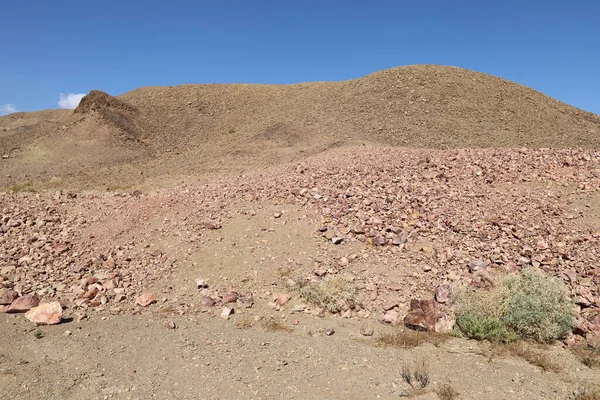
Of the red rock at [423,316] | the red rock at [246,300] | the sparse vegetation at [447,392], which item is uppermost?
the red rock at [246,300]

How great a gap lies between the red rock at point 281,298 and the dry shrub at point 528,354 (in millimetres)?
3063

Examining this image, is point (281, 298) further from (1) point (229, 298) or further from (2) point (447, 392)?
(2) point (447, 392)

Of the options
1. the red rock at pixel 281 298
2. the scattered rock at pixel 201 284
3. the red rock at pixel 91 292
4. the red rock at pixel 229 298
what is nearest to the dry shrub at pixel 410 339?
the red rock at pixel 281 298

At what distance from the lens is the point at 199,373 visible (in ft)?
17.3

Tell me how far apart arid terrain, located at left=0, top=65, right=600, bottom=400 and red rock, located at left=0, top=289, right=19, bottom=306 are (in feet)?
0.21

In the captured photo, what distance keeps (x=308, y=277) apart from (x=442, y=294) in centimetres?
218

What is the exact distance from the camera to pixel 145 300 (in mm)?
7051

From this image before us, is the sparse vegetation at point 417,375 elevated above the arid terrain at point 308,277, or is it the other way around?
the arid terrain at point 308,277

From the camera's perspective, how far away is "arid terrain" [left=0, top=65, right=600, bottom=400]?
5168 millimetres

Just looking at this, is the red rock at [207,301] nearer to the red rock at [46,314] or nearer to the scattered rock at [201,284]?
the scattered rock at [201,284]

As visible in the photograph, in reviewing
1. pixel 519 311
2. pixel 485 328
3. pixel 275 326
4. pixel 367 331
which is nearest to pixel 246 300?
pixel 275 326

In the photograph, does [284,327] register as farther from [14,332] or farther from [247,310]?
[14,332]

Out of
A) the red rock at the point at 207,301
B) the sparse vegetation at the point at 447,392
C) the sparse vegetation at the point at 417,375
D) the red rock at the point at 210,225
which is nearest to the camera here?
the sparse vegetation at the point at 447,392

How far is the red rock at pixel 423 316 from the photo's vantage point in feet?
20.4
